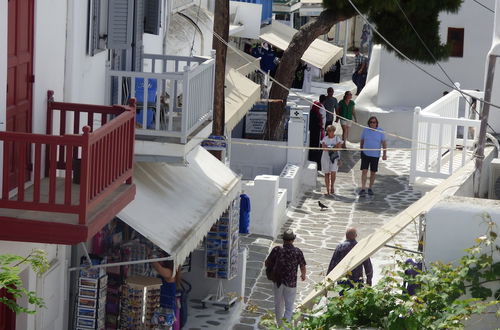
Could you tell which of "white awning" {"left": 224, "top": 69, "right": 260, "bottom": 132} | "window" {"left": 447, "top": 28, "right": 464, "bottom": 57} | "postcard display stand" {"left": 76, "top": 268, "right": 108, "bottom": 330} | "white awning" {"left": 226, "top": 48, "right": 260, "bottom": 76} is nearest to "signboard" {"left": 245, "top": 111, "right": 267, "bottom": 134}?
"white awning" {"left": 226, "top": 48, "right": 260, "bottom": 76}

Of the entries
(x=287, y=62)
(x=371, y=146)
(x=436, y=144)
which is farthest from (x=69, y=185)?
(x=287, y=62)

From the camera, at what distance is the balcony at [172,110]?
13242 mm

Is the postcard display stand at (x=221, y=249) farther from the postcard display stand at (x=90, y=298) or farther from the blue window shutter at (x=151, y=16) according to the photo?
the postcard display stand at (x=90, y=298)

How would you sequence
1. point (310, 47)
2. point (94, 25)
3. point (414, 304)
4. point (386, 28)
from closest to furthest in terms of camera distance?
point (414, 304) → point (94, 25) → point (386, 28) → point (310, 47)

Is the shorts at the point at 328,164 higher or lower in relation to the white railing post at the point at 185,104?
lower

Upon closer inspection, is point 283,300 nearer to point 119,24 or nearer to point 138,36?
point 138,36

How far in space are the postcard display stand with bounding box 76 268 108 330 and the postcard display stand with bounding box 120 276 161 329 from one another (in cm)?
59

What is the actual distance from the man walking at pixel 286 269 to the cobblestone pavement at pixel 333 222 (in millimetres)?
663

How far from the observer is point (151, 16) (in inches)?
612

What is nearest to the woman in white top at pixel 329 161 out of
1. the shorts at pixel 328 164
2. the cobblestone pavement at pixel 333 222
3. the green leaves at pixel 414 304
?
the shorts at pixel 328 164

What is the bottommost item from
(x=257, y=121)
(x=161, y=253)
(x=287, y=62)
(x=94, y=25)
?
(x=161, y=253)

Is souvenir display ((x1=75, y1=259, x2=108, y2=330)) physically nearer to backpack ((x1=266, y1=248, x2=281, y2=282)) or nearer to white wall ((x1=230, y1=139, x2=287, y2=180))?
backpack ((x1=266, y1=248, x2=281, y2=282))

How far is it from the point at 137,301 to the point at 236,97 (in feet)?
30.1

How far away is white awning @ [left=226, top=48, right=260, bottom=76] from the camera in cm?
2480
